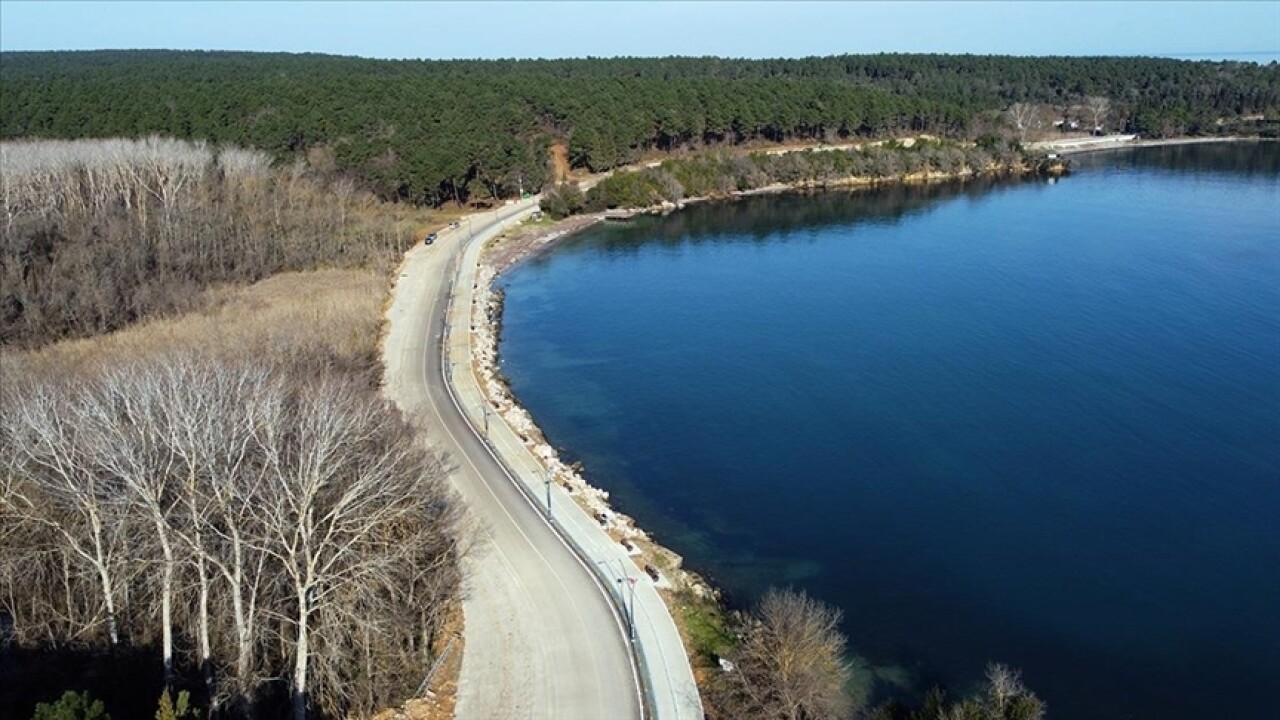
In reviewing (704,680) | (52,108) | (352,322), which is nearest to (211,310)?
(352,322)

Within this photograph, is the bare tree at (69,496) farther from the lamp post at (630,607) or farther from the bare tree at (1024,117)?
the bare tree at (1024,117)

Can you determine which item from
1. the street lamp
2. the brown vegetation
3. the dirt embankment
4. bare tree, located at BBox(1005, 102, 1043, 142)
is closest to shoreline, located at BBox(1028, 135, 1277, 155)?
bare tree, located at BBox(1005, 102, 1043, 142)

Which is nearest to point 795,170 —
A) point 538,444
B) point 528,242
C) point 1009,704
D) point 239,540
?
point 528,242

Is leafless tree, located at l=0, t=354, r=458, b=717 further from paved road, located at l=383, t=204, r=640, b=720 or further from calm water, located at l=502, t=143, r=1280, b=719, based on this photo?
A: calm water, located at l=502, t=143, r=1280, b=719

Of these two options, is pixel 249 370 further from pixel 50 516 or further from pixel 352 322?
pixel 352 322

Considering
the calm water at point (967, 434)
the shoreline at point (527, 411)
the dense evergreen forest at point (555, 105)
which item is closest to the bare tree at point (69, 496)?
the shoreline at point (527, 411)

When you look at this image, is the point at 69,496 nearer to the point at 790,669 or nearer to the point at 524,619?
the point at 524,619

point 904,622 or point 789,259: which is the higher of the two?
point 789,259
